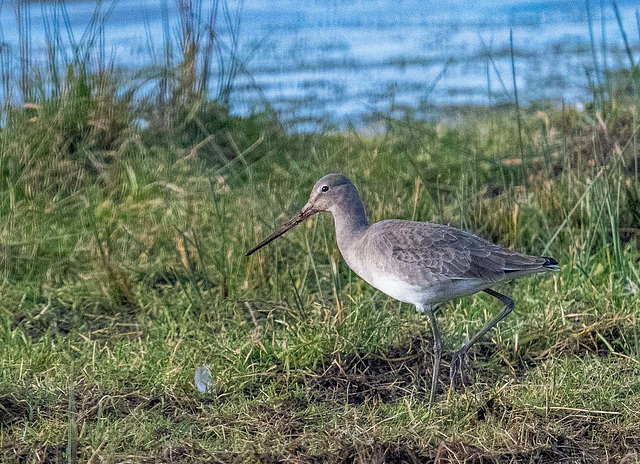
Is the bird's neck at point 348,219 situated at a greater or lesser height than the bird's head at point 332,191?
lesser

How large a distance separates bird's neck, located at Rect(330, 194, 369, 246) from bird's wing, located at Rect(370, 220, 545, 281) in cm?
24

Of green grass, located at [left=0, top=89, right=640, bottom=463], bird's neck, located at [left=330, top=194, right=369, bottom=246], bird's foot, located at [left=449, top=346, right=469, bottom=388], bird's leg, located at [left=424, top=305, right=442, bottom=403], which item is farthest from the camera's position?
bird's neck, located at [left=330, top=194, right=369, bottom=246]

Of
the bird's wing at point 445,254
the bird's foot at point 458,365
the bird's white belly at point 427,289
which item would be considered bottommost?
the bird's foot at point 458,365

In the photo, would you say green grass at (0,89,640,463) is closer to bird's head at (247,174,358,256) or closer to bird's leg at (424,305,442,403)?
bird's leg at (424,305,442,403)

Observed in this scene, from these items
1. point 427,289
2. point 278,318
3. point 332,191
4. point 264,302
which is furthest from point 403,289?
point 278,318

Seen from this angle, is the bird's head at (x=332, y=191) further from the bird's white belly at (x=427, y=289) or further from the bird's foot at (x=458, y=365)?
the bird's foot at (x=458, y=365)

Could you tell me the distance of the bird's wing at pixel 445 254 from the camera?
3732 millimetres

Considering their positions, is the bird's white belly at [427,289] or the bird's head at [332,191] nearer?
the bird's white belly at [427,289]

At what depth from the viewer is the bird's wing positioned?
373 cm

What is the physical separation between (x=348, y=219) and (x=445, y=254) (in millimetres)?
596

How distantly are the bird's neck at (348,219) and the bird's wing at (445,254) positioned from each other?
242 millimetres

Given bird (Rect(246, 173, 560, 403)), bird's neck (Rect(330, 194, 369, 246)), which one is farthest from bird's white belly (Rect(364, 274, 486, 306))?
bird's neck (Rect(330, 194, 369, 246))

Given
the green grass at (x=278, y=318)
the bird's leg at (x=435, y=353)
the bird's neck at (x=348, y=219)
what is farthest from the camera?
the bird's neck at (x=348, y=219)

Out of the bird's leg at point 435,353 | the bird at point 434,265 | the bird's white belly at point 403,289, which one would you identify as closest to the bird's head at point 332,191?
the bird at point 434,265
